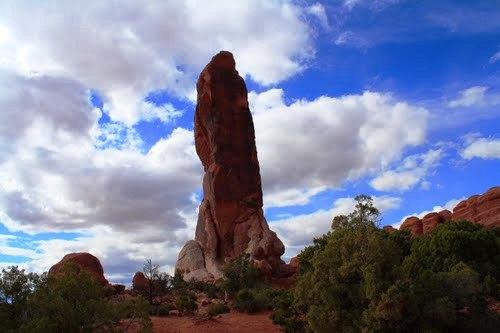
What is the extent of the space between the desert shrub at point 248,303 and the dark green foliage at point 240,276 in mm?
4015

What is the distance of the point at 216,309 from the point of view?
34562mm

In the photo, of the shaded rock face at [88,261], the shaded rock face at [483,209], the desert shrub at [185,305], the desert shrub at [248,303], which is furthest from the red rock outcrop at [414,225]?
the shaded rock face at [88,261]

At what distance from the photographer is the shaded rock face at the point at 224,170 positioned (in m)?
52.6

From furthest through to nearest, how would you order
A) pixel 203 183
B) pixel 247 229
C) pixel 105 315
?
pixel 203 183 → pixel 247 229 → pixel 105 315

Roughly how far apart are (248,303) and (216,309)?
2.13m

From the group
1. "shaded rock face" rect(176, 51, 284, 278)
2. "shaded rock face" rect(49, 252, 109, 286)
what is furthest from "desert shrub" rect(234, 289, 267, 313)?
"shaded rock face" rect(176, 51, 284, 278)

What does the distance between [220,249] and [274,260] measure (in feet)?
24.1

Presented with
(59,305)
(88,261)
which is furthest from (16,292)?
(88,261)

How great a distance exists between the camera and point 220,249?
5306 centimetres

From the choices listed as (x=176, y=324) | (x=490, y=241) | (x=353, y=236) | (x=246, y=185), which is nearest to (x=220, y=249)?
(x=246, y=185)

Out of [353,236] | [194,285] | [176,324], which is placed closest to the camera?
[353,236]

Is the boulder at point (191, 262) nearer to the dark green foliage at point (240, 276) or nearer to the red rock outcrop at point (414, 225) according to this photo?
the dark green foliage at point (240, 276)

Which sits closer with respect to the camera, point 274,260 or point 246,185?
point 274,260

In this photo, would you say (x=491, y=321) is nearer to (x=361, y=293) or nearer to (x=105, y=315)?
(x=361, y=293)
